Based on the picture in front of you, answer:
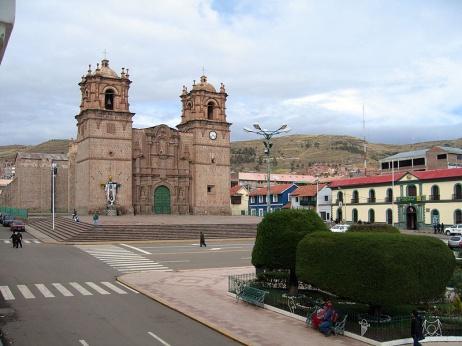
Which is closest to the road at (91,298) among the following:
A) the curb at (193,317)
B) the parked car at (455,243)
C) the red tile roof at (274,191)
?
the curb at (193,317)

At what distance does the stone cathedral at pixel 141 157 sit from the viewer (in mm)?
53156

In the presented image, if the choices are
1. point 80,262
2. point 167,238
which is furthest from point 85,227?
point 80,262

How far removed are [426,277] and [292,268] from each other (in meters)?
5.09

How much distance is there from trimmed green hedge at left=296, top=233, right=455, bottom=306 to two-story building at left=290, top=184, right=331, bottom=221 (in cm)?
5263

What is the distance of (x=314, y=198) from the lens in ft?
244

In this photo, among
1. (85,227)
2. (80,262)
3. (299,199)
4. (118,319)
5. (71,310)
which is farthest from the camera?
(299,199)

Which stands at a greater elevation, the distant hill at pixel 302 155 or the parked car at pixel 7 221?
the distant hill at pixel 302 155

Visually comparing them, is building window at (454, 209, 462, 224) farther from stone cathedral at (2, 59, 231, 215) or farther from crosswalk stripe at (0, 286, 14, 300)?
crosswalk stripe at (0, 286, 14, 300)

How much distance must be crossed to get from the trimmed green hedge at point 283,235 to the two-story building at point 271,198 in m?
60.1

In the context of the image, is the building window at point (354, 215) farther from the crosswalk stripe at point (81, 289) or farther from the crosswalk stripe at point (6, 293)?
the crosswalk stripe at point (6, 293)

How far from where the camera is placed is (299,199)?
77.0 m

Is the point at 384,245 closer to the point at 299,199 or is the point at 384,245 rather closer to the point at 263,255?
the point at 263,255

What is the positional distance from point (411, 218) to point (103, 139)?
34.4m

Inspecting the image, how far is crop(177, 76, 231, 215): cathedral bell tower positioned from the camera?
2336 inches
